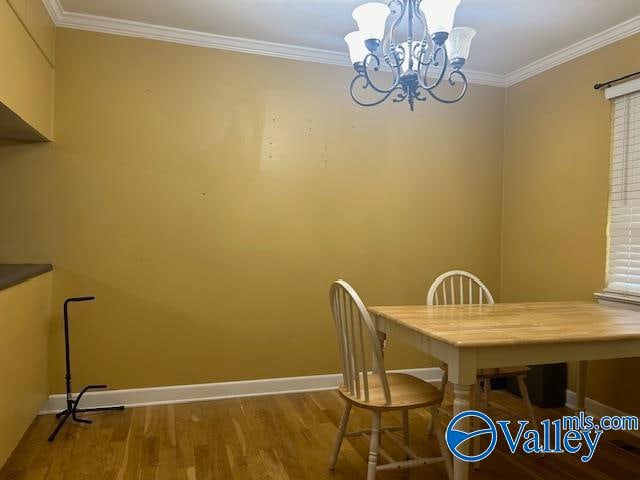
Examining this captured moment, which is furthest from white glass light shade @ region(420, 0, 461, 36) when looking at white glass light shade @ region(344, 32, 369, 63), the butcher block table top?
the butcher block table top

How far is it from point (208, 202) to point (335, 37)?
1333 millimetres

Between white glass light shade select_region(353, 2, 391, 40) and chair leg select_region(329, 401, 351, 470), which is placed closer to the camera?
white glass light shade select_region(353, 2, 391, 40)

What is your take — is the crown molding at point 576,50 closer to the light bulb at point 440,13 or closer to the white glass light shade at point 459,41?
the white glass light shade at point 459,41

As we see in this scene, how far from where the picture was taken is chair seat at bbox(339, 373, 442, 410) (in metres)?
1.91

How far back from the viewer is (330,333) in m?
3.34

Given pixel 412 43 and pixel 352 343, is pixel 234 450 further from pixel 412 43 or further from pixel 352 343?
pixel 412 43

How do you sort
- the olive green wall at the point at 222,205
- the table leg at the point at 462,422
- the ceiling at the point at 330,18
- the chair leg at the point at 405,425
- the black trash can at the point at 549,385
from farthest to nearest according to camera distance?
1. the black trash can at the point at 549,385
2. the olive green wall at the point at 222,205
3. the ceiling at the point at 330,18
4. the chair leg at the point at 405,425
5. the table leg at the point at 462,422

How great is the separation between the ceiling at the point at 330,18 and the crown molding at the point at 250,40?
37mm

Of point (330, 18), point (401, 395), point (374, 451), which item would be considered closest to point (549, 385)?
point (401, 395)

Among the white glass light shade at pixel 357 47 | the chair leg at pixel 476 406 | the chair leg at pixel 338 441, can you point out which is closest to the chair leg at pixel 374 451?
the chair leg at pixel 338 441

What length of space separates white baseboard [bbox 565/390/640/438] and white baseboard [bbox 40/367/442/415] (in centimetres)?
153

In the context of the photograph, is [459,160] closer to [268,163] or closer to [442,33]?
[268,163]

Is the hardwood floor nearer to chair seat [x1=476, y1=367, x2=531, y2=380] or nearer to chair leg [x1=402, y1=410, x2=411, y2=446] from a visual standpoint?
chair leg [x1=402, y1=410, x2=411, y2=446]

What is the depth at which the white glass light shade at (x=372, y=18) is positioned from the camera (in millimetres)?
1951
